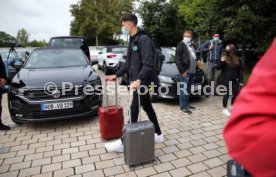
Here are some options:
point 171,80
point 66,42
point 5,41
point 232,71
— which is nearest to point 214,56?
point 232,71

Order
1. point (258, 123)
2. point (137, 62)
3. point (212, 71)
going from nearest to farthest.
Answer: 1. point (258, 123)
2. point (137, 62)
3. point (212, 71)

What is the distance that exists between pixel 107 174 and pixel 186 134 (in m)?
1.84

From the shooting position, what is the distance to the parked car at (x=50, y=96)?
4570mm

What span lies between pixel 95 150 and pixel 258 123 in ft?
11.3

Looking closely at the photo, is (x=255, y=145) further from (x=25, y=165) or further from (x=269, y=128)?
(x=25, y=165)

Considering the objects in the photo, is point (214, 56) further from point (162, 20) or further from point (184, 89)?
point (162, 20)

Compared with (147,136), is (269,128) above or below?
above

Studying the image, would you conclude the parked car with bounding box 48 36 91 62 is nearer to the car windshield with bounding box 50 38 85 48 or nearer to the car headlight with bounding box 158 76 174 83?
the car windshield with bounding box 50 38 85 48

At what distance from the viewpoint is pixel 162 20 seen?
18.7 metres

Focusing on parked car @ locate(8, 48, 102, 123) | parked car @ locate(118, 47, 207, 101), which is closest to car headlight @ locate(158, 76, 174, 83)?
parked car @ locate(118, 47, 207, 101)

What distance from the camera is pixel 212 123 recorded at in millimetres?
5102

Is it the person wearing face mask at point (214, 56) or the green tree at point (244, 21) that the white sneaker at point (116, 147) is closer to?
the person wearing face mask at point (214, 56)

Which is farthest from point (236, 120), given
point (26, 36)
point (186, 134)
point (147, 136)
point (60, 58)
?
point (26, 36)

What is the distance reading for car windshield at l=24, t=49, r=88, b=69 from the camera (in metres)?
5.88
